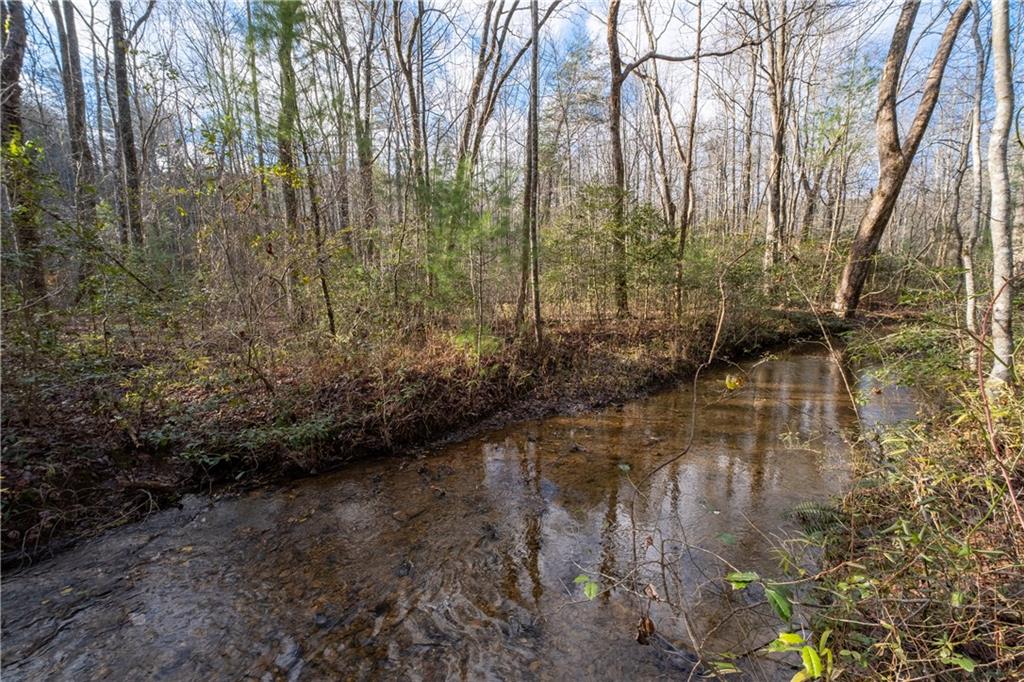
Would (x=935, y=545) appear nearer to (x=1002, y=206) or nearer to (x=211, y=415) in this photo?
(x=1002, y=206)

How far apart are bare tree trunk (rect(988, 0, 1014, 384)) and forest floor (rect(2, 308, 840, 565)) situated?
16.3 ft

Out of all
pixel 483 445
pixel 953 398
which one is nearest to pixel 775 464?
pixel 953 398

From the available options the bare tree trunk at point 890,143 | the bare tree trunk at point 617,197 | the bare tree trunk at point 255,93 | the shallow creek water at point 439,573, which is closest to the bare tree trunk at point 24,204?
the bare tree trunk at point 255,93

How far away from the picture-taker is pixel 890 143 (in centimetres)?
1014

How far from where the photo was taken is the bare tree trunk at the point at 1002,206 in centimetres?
275

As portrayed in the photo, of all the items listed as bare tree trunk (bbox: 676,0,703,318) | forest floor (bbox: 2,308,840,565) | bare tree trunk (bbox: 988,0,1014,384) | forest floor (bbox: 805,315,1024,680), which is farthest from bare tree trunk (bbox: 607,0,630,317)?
bare tree trunk (bbox: 988,0,1014,384)

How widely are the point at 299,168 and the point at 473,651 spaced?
5.79 m

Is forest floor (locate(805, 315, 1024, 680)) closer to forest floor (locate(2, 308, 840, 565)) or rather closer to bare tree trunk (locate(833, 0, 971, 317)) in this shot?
forest floor (locate(2, 308, 840, 565))

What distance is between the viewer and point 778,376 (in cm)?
870

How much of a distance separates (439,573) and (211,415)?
3.41m

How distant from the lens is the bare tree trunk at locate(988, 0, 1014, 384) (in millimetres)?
2754

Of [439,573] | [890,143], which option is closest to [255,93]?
[439,573]

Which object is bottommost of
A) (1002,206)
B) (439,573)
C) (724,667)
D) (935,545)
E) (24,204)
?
(439,573)

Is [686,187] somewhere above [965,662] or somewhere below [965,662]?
above
